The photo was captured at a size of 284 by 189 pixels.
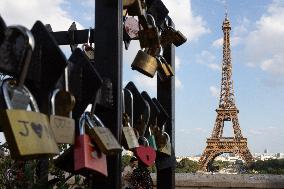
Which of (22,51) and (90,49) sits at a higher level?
(90,49)

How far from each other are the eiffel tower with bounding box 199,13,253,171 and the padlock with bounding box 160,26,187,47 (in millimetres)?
37376

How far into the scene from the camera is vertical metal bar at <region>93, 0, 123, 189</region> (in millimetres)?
1449

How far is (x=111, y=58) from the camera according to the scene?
148 centimetres

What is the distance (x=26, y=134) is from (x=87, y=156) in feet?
0.85

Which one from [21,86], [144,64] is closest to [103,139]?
[21,86]

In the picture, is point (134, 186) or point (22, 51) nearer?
point (22, 51)

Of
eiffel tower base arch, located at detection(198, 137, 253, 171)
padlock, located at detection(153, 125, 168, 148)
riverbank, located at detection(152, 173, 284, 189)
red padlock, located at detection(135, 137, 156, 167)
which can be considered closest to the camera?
red padlock, located at detection(135, 137, 156, 167)

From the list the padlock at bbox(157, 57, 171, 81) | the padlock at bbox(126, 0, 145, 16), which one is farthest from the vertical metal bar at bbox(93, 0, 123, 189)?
the padlock at bbox(157, 57, 171, 81)

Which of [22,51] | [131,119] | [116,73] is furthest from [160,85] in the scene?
[22,51]

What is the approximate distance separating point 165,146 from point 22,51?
126 cm

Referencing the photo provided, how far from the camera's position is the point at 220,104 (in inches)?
1756

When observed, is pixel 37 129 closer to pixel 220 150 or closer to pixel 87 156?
pixel 87 156

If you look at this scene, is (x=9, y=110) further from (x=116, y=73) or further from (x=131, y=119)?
(x=131, y=119)

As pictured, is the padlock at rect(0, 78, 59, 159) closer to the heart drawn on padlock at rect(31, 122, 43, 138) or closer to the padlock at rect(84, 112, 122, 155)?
the heart drawn on padlock at rect(31, 122, 43, 138)
